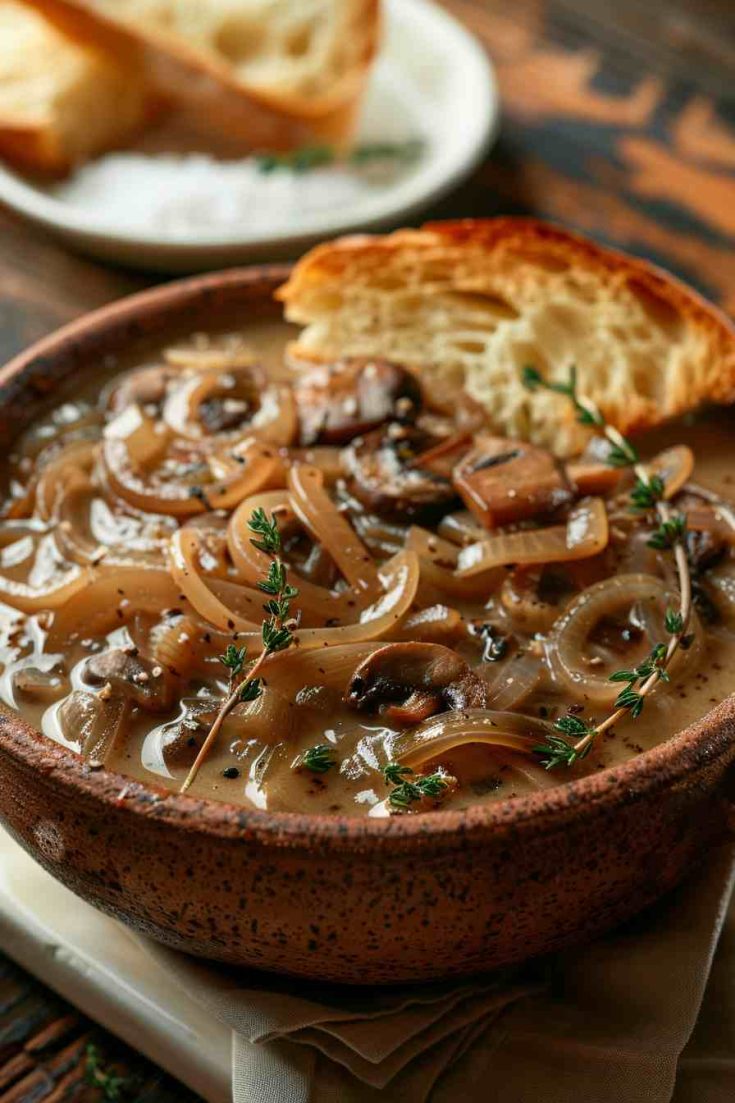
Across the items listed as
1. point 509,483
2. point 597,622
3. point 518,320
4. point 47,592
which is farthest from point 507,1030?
point 518,320

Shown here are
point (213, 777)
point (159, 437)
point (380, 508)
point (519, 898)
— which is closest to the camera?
Answer: point (519, 898)

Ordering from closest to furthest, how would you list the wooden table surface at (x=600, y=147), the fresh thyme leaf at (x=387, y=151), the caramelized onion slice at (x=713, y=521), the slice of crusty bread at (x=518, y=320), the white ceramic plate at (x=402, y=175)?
the caramelized onion slice at (x=713, y=521) < the slice of crusty bread at (x=518, y=320) < the white ceramic plate at (x=402, y=175) < the wooden table surface at (x=600, y=147) < the fresh thyme leaf at (x=387, y=151)

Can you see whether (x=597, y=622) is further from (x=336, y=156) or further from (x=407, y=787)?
(x=336, y=156)

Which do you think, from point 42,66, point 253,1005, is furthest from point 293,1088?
point 42,66

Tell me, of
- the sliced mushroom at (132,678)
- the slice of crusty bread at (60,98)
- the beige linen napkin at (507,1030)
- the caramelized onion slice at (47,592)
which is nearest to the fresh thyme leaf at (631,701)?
the beige linen napkin at (507,1030)

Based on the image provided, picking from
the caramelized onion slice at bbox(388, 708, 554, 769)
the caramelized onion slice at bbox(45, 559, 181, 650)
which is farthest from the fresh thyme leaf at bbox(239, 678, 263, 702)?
the caramelized onion slice at bbox(45, 559, 181, 650)

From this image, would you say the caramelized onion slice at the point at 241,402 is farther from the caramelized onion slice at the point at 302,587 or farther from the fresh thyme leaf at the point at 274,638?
the fresh thyme leaf at the point at 274,638

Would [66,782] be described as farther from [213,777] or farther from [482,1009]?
[482,1009]
